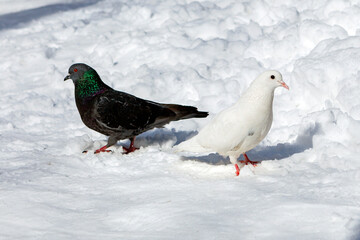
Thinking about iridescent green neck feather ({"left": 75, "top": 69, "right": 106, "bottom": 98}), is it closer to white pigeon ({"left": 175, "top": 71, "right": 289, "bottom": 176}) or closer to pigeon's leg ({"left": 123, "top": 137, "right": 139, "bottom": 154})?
pigeon's leg ({"left": 123, "top": 137, "right": 139, "bottom": 154})

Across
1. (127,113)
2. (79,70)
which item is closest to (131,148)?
(127,113)

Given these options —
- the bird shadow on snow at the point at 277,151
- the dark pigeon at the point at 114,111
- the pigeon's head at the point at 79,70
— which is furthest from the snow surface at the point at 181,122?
the pigeon's head at the point at 79,70

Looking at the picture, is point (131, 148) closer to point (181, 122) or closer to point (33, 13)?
point (181, 122)

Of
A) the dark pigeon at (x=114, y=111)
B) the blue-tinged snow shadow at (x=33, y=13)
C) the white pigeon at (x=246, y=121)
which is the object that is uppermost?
the white pigeon at (x=246, y=121)

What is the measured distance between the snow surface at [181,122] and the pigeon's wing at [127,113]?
25 centimetres

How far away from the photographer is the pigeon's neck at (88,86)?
4.84 meters

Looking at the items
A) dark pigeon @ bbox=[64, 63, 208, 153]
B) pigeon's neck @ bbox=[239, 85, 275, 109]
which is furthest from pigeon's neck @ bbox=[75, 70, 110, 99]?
pigeon's neck @ bbox=[239, 85, 275, 109]

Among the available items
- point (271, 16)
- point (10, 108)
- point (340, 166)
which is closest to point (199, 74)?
point (271, 16)

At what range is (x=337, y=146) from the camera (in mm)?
4336

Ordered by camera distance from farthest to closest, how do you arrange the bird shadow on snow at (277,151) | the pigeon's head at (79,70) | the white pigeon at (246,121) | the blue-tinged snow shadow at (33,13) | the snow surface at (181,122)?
the blue-tinged snow shadow at (33,13) < the pigeon's head at (79,70) < the bird shadow on snow at (277,151) < the white pigeon at (246,121) < the snow surface at (181,122)

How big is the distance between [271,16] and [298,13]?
1.09ft

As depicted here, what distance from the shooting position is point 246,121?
3936 mm

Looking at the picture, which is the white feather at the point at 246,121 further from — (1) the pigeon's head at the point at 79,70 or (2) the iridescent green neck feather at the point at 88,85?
(1) the pigeon's head at the point at 79,70

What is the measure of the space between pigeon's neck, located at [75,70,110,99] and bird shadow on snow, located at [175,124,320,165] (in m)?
0.95
